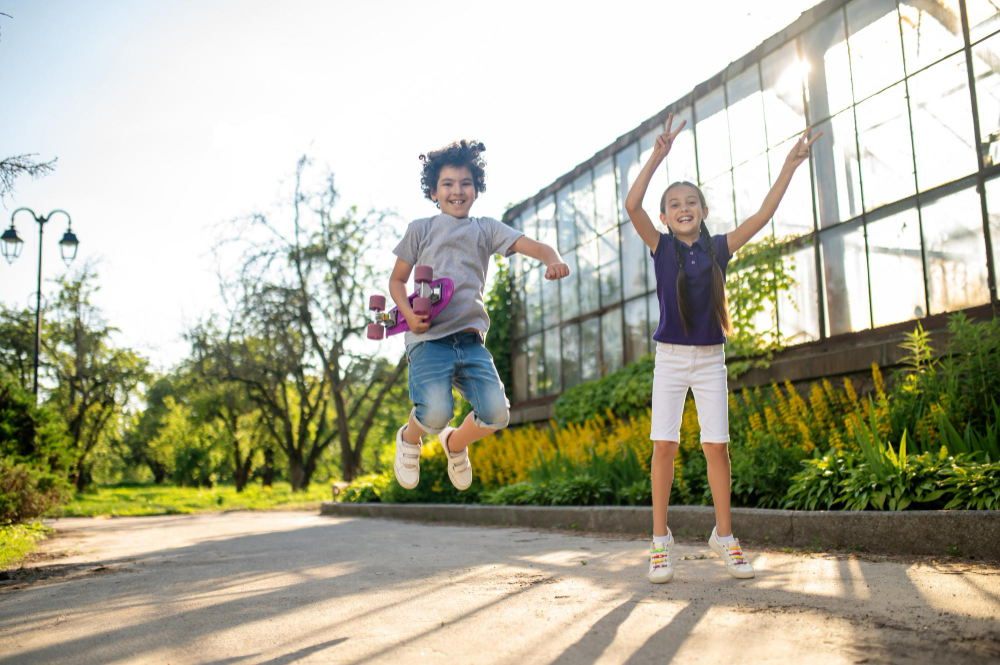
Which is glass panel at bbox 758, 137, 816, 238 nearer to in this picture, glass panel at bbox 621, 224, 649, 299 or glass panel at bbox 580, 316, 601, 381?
glass panel at bbox 621, 224, 649, 299

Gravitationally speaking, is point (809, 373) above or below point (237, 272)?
below

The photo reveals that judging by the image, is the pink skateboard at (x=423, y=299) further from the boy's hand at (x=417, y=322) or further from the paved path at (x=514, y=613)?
the paved path at (x=514, y=613)

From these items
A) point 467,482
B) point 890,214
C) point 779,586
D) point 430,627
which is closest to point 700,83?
point 890,214

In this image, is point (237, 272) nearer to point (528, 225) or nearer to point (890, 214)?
point (528, 225)

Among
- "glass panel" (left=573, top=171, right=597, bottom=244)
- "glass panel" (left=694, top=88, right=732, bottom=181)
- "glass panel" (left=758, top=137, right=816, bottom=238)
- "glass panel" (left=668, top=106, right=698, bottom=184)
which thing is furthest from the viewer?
"glass panel" (left=573, top=171, right=597, bottom=244)

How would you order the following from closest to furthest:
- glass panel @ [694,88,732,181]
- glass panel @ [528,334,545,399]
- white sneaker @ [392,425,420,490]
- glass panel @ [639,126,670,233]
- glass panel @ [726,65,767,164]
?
1. white sneaker @ [392,425,420,490]
2. glass panel @ [726,65,767,164]
3. glass panel @ [694,88,732,181]
4. glass panel @ [639,126,670,233]
5. glass panel @ [528,334,545,399]

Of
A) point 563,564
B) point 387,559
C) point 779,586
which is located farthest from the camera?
point 387,559

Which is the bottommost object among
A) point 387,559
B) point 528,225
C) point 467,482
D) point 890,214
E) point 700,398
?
point 387,559

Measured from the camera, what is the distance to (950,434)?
5469 millimetres

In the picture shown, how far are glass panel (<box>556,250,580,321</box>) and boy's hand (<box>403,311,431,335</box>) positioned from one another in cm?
1224

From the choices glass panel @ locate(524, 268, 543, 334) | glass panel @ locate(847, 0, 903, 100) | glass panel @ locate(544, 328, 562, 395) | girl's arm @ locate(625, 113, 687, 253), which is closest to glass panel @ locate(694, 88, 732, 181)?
glass panel @ locate(847, 0, 903, 100)

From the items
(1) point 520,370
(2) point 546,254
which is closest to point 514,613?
(2) point 546,254

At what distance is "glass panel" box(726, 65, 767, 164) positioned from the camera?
12047mm

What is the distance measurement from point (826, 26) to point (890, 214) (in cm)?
311
